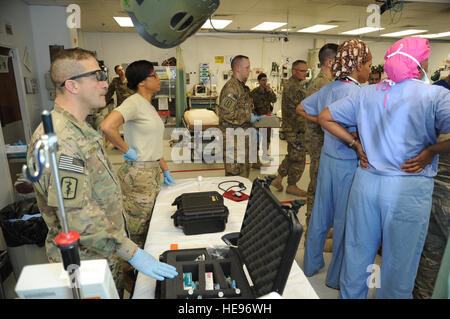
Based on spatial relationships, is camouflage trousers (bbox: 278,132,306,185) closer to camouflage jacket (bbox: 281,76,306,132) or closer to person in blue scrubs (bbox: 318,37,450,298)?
camouflage jacket (bbox: 281,76,306,132)

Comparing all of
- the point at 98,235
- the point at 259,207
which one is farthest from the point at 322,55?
the point at 98,235

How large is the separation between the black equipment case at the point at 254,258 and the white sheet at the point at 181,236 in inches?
4.7

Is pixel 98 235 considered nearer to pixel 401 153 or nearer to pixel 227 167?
pixel 401 153

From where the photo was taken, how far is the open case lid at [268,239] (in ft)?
2.69

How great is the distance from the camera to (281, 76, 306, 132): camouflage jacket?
385 cm

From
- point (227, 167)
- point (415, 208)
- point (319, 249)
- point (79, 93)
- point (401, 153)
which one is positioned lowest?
point (319, 249)

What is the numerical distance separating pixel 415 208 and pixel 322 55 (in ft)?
5.42

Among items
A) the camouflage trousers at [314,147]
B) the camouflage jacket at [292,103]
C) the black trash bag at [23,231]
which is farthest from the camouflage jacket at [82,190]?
the camouflage jacket at [292,103]

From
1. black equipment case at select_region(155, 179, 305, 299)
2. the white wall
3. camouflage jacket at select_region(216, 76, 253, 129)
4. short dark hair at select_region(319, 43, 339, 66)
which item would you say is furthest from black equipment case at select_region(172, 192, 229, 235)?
the white wall

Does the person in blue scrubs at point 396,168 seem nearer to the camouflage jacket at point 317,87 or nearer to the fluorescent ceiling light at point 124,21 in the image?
the camouflage jacket at point 317,87

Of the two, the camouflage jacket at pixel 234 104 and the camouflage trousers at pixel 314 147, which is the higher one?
the camouflage jacket at pixel 234 104

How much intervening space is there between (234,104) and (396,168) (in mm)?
2168

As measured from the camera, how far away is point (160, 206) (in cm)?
180
